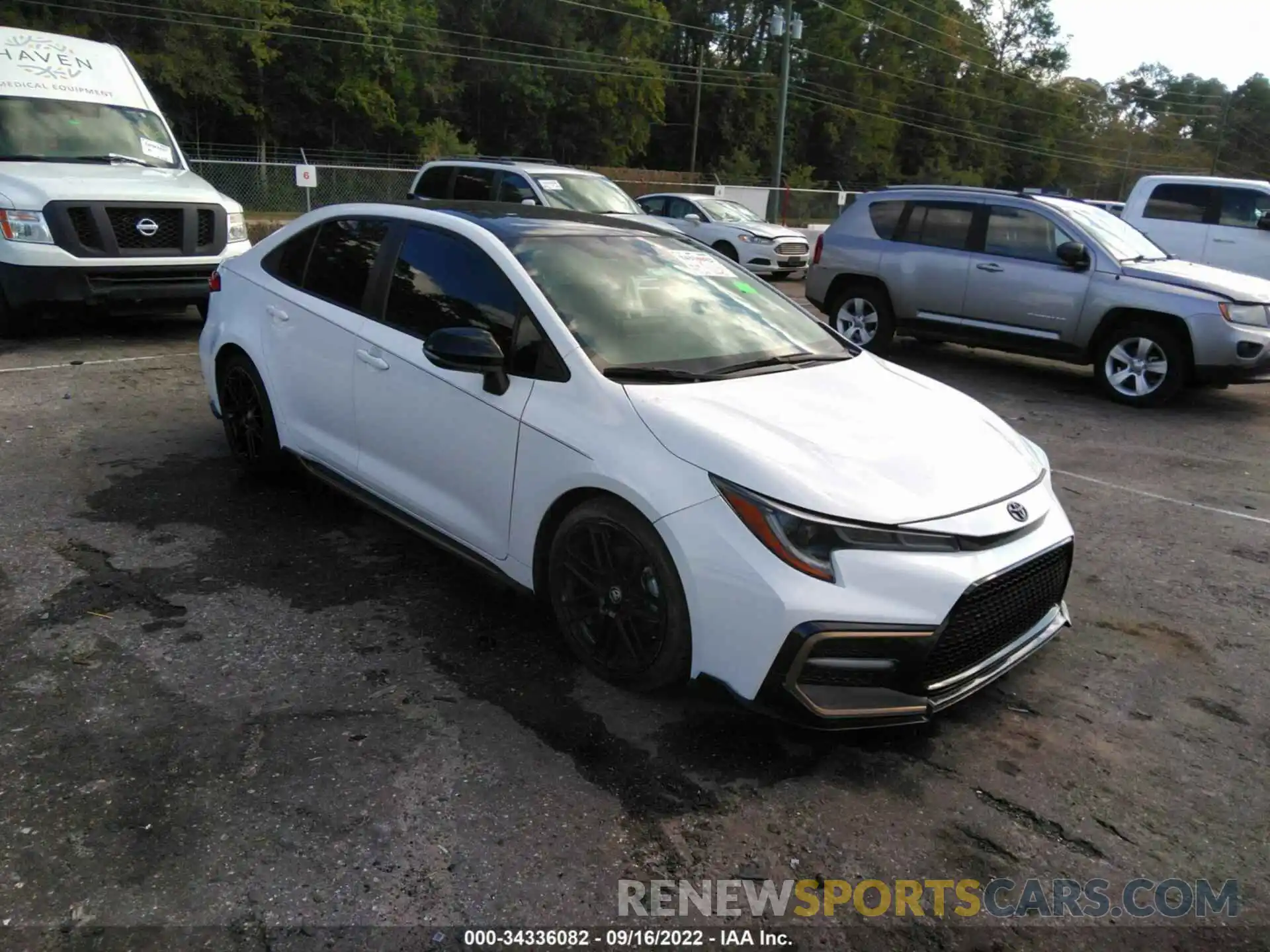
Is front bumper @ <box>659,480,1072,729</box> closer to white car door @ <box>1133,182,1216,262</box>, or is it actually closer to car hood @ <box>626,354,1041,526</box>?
car hood @ <box>626,354,1041,526</box>

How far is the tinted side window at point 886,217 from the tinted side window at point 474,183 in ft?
15.4

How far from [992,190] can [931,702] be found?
8295 millimetres

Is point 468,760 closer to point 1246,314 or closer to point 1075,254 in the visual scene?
point 1075,254

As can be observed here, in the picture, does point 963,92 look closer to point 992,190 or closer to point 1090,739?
point 992,190

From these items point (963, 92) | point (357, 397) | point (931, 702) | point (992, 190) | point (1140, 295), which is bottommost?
point (931, 702)

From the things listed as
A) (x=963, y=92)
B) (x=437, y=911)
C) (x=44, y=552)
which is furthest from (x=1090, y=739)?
(x=963, y=92)

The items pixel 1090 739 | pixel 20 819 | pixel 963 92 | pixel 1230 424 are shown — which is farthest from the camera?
pixel 963 92

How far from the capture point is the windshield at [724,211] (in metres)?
18.9

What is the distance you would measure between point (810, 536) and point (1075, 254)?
7.07 m

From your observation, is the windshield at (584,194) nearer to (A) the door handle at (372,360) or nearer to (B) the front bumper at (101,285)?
(B) the front bumper at (101,285)

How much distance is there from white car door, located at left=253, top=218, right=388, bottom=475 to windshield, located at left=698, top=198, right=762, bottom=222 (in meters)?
14.7

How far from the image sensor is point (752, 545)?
9.52ft

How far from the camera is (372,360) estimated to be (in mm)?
4223

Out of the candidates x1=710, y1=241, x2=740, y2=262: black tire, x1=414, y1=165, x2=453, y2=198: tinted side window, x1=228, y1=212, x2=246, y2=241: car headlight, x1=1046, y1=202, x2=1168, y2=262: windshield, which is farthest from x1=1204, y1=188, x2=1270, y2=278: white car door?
x1=228, y1=212, x2=246, y2=241: car headlight
